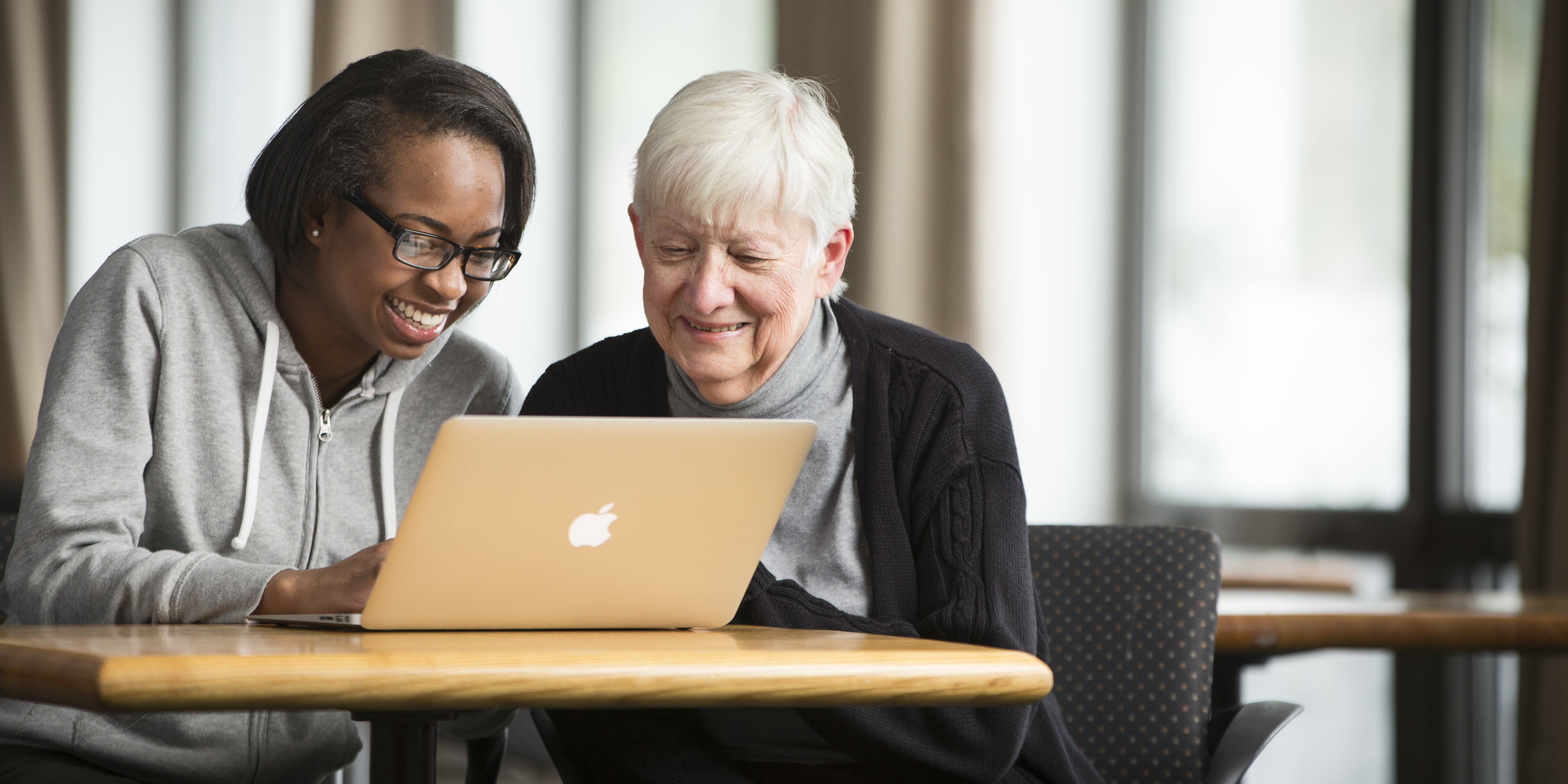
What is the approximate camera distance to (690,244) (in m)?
1.45

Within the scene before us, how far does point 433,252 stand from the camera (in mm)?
1591

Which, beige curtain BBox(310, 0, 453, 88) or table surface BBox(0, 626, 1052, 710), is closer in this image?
table surface BBox(0, 626, 1052, 710)

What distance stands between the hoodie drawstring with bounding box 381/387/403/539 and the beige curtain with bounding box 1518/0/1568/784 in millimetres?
2252

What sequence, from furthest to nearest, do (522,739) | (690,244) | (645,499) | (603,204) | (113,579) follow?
(603,204)
(522,739)
(690,244)
(113,579)
(645,499)

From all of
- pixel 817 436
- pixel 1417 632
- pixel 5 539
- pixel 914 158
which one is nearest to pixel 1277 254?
pixel 914 158

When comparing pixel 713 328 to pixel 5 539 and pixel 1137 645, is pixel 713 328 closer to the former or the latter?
pixel 1137 645

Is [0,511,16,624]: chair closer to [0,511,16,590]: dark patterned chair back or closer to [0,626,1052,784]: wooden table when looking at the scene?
[0,511,16,590]: dark patterned chair back

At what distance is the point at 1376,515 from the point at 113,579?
2.79 metres

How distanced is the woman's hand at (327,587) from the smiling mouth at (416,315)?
0.42 metres

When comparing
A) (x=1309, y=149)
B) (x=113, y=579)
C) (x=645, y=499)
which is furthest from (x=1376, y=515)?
(x=113, y=579)

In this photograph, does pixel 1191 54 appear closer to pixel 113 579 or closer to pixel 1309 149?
pixel 1309 149

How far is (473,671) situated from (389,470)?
80cm

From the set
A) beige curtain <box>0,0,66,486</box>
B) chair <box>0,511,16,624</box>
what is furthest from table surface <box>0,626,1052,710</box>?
beige curtain <box>0,0,66,486</box>

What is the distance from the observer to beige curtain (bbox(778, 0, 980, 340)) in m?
3.48
